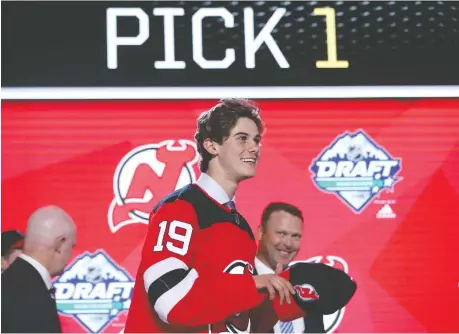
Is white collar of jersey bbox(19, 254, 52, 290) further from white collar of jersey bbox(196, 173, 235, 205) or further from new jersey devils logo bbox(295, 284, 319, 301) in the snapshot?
new jersey devils logo bbox(295, 284, 319, 301)

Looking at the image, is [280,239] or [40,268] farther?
[280,239]

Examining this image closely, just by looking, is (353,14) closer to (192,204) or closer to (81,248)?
(81,248)

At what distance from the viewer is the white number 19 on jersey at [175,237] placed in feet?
7.86

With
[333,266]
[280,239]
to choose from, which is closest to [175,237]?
[280,239]

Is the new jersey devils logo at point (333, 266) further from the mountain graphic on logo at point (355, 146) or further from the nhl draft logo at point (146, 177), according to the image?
the nhl draft logo at point (146, 177)

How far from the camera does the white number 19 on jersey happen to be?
2396mm

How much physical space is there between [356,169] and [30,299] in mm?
2090

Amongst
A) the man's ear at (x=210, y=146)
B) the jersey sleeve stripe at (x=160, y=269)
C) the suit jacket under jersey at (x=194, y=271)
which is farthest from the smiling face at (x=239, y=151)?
the jersey sleeve stripe at (x=160, y=269)

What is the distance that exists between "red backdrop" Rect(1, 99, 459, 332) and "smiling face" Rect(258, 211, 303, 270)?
17 centimetres

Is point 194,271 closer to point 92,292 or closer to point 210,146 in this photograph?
point 210,146

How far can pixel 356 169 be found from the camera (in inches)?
174

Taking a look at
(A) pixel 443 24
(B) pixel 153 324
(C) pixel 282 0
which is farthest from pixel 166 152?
(B) pixel 153 324

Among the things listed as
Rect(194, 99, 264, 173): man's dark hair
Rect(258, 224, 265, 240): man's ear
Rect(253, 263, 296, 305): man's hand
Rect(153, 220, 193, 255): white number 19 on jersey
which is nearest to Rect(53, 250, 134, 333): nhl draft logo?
Rect(258, 224, 265, 240): man's ear

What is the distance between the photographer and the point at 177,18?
4473mm
